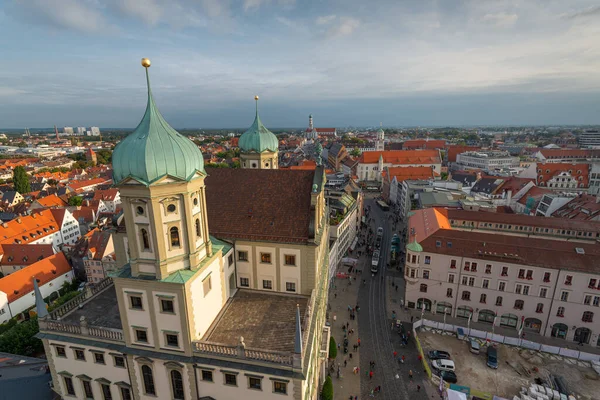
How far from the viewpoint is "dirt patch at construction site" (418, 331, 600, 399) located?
32.3 metres

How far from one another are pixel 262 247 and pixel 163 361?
35.5 ft

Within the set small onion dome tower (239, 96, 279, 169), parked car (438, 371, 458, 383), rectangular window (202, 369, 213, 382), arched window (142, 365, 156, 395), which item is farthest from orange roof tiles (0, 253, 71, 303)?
parked car (438, 371, 458, 383)

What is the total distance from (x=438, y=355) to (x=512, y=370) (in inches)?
290

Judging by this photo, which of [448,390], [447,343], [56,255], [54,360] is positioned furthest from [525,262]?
[56,255]

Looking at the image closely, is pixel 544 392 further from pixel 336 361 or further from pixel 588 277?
pixel 336 361

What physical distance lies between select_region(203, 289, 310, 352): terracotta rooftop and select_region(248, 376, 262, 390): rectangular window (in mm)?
1896

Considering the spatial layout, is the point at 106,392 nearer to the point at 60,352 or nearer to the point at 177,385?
the point at 60,352

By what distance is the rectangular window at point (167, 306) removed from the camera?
2139 centimetres

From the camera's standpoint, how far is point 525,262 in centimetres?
3919

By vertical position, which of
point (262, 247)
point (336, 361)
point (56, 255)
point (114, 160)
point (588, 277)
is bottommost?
point (336, 361)

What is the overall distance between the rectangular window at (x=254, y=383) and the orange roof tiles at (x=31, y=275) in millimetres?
45482

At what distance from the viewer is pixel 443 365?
34.3 meters

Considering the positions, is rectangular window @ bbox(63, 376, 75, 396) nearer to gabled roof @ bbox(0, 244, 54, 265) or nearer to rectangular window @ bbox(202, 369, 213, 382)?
rectangular window @ bbox(202, 369, 213, 382)

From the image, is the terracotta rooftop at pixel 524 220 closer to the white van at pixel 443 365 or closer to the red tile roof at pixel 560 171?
the white van at pixel 443 365
